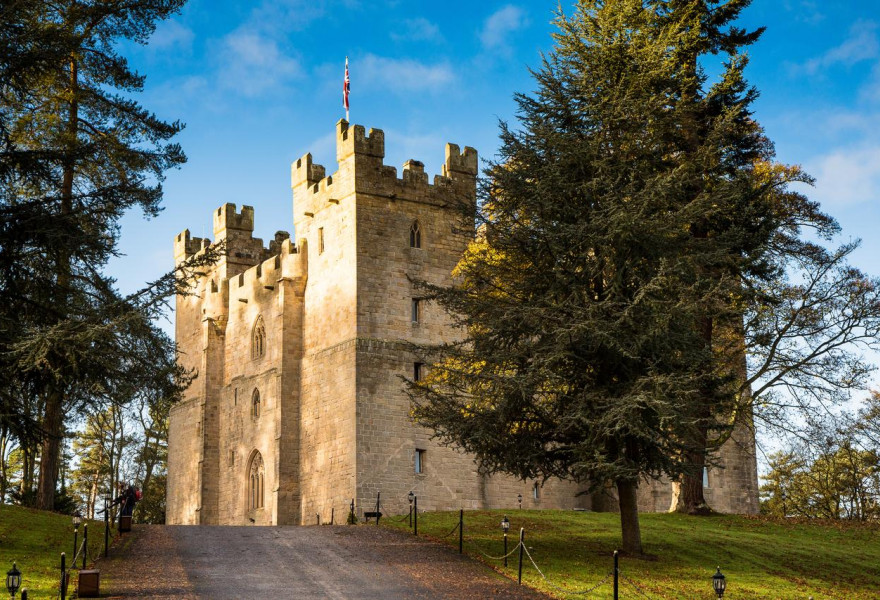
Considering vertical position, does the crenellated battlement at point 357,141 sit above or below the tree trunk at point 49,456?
above

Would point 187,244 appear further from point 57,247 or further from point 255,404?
point 57,247

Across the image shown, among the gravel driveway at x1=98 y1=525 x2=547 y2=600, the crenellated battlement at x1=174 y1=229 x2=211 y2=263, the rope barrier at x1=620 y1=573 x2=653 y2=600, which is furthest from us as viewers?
the crenellated battlement at x1=174 y1=229 x2=211 y2=263

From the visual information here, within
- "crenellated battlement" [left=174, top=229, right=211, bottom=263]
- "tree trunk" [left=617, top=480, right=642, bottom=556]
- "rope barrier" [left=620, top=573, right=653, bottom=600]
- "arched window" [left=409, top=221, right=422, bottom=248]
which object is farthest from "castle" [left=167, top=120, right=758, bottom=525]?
"rope barrier" [left=620, top=573, right=653, bottom=600]

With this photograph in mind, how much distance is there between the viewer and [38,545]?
20953 millimetres

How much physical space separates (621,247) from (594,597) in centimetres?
706

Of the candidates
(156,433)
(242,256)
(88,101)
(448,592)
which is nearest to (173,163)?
(88,101)

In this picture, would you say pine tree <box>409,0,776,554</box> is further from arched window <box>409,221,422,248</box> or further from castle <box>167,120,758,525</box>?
arched window <box>409,221,422,248</box>

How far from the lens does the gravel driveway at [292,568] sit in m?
17.8

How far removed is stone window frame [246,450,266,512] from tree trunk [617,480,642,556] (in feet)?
64.1

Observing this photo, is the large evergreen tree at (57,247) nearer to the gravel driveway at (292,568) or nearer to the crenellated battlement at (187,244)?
the gravel driveway at (292,568)

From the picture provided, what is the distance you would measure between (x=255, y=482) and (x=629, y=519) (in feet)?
68.4

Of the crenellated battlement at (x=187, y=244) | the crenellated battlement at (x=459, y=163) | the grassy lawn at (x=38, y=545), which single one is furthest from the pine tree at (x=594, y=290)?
the crenellated battlement at (x=187, y=244)

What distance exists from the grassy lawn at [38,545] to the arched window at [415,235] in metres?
14.8

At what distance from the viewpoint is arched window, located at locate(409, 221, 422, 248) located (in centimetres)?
3728
